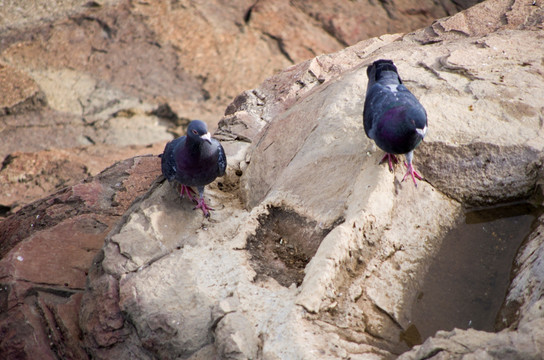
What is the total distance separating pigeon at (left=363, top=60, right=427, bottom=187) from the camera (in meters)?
3.48

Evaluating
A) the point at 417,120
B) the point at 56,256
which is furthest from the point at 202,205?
the point at 417,120

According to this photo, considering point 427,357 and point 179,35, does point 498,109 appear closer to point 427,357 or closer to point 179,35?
point 427,357

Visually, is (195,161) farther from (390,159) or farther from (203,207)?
(390,159)

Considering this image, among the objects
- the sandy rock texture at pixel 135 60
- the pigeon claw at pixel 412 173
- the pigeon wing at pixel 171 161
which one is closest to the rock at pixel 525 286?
the pigeon claw at pixel 412 173

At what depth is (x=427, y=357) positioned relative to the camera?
2504 millimetres

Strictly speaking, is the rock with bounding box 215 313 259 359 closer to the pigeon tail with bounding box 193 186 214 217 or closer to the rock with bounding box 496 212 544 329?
the pigeon tail with bounding box 193 186 214 217

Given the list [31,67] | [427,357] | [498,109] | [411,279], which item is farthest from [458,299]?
[31,67]

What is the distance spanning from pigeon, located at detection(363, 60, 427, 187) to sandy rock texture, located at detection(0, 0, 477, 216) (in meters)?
4.35

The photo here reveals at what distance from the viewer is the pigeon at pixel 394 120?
348 cm

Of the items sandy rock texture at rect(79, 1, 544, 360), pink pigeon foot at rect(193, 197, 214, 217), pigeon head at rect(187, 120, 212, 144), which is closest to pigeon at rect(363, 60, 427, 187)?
sandy rock texture at rect(79, 1, 544, 360)

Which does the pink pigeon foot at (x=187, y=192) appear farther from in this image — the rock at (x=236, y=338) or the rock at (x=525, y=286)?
the rock at (x=525, y=286)

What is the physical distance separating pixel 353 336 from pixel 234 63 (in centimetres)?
667

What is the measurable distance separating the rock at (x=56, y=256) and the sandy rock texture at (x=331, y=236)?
0.26 m

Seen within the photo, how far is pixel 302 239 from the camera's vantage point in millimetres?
3580
